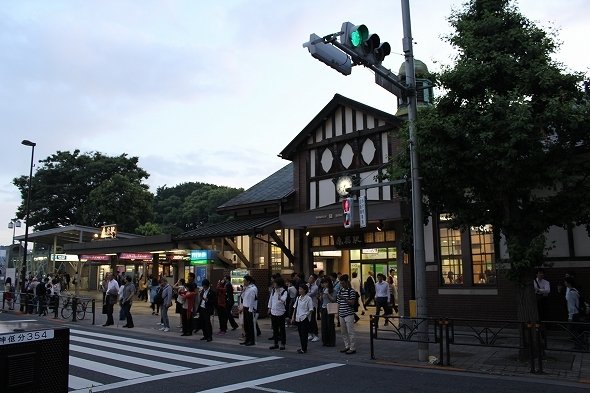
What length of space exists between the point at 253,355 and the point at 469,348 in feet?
17.8

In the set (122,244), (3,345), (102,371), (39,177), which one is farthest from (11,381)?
(39,177)

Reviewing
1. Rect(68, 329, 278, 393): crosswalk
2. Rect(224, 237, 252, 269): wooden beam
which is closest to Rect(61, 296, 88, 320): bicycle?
Rect(68, 329, 278, 393): crosswalk

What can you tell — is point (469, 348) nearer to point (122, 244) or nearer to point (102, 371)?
point (102, 371)

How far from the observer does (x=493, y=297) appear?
15.0m

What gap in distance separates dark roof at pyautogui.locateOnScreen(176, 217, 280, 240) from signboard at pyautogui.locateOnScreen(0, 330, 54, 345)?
44.9 ft

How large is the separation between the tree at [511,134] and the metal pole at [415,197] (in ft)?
0.79

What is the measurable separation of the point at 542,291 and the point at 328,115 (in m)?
10.5

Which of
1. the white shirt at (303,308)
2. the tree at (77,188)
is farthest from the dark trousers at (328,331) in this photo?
the tree at (77,188)

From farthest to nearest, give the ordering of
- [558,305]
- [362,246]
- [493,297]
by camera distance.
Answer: [362,246] < [493,297] < [558,305]

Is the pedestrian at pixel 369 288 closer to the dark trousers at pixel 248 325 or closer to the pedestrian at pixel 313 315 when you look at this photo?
the pedestrian at pixel 313 315

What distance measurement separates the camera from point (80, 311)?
20344 millimetres

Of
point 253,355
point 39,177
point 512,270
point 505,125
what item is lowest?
point 253,355

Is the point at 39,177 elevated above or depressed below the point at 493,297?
above

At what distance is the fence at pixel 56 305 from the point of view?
65.1ft
